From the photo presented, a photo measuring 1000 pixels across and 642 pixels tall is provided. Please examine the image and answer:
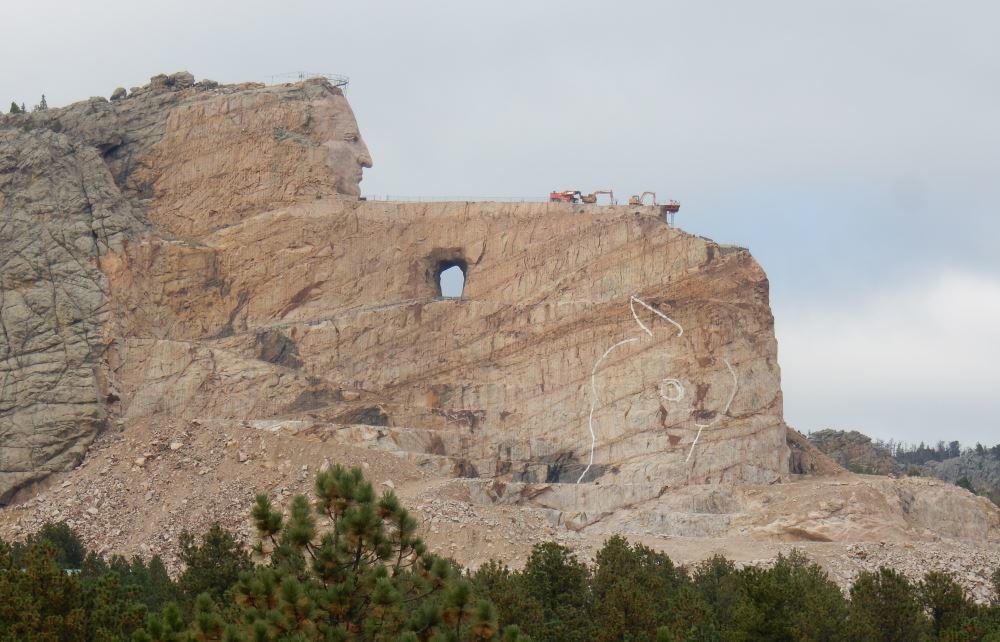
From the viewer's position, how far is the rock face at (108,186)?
59031 millimetres

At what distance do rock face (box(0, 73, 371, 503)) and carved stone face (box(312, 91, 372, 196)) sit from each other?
2.0 inches

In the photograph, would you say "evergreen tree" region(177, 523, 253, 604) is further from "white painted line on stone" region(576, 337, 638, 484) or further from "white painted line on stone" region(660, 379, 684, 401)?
"white painted line on stone" region(660, 379, 684, 401)

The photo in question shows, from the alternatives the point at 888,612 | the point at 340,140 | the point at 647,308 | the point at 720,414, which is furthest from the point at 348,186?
the point at 888,612

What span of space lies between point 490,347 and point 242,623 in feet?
105

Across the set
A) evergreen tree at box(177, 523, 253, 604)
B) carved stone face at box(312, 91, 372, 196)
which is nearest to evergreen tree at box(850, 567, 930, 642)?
evergreen tree at box(177, 523, 253, 604)

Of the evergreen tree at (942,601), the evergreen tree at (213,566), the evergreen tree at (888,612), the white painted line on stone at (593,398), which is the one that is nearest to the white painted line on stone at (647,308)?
the white painted line on stone at (593,398)

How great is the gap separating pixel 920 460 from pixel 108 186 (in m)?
77.4

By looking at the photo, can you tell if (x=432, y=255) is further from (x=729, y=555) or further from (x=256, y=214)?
(x=729, y=555)

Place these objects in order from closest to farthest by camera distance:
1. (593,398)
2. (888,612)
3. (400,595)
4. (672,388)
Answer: (400,595) → (888,612) → (672,388) → (593,398)

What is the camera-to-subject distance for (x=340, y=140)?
63781mm

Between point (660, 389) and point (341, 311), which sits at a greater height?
point (341, 311)

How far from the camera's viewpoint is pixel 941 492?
5819cm

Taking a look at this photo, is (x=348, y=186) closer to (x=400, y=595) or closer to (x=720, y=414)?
(x=720, y=414)

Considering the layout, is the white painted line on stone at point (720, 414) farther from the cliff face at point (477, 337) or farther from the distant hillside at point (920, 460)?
the distant hillside at point (920, 460)
